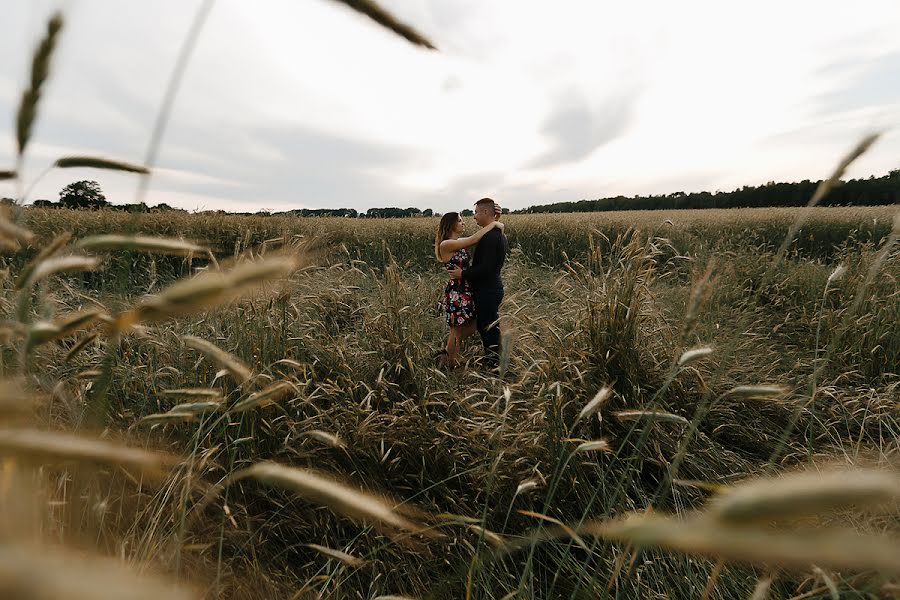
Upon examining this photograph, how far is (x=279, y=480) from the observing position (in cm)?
53

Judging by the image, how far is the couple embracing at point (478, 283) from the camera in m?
4.30

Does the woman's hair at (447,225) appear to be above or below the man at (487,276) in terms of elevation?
above

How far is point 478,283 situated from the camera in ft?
14.5

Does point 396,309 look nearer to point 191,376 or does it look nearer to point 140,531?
point 191,376

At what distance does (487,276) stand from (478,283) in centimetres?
12

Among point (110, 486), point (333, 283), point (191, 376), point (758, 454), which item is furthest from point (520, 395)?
point (333, 283)

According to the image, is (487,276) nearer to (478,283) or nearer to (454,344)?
(478,283)

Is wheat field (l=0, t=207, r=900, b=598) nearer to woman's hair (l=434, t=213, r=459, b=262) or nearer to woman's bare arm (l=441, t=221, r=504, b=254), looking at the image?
woman's bare arm (l=441, t=221, r=504, b=254)

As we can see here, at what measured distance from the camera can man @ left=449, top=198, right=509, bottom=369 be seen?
14.1 feet

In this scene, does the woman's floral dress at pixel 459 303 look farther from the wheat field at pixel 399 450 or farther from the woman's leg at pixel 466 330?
the wheat field at pixel 399 450

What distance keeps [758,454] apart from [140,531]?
3381 millimetres

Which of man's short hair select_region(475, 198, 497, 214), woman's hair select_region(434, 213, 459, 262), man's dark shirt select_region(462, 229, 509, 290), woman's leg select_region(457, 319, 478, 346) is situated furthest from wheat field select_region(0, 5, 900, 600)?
man's short hair select_region(475, 198, 497, 214)

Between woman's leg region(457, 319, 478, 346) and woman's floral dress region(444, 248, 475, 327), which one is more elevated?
woman's floral dress region(444, 248, 475, 327)

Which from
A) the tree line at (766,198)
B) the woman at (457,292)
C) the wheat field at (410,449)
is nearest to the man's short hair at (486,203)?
the woman at (457,292)
